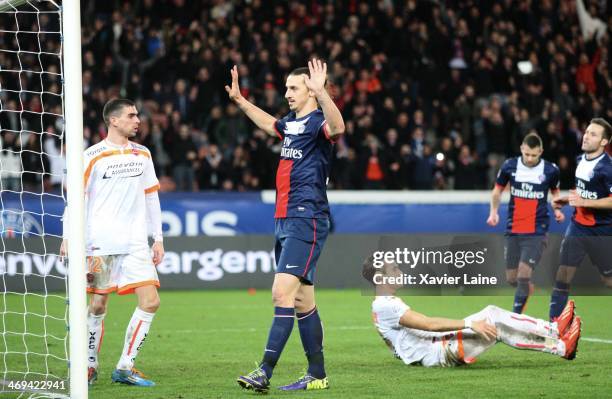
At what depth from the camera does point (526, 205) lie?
11.8m

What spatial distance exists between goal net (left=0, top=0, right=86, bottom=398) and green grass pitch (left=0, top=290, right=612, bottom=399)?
0.49ft

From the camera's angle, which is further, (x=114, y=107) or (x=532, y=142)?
(x=532, y=142)

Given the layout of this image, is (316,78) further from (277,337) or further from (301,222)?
(277,337)

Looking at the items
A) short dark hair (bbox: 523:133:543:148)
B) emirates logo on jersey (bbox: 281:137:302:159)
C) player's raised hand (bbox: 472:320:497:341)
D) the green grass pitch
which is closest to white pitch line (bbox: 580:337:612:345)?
the green grass pitch

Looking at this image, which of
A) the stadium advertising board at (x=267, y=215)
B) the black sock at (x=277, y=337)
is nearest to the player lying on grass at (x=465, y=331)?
the black sock at (x=277, y=337)

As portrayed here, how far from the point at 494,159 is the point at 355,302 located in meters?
5.84

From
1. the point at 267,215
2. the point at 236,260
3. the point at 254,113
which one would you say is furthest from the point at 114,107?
the point at 267,215

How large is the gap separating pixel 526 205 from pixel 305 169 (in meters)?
5.07

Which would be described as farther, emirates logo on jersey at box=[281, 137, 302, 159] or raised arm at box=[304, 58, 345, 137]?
emirates logo on jersey at box=[281, 137, 302, 159]

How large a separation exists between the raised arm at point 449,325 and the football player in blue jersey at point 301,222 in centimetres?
122

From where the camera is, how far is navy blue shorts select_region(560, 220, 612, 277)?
10.1 meters

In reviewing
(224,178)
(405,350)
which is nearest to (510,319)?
(405,350)

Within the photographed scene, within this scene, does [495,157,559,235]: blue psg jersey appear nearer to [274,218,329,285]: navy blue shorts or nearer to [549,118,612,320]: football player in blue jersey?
[549,118,612,320]: football player in blue jersey

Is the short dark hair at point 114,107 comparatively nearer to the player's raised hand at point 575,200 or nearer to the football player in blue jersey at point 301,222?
the football player in blue jersey at point 301,222
